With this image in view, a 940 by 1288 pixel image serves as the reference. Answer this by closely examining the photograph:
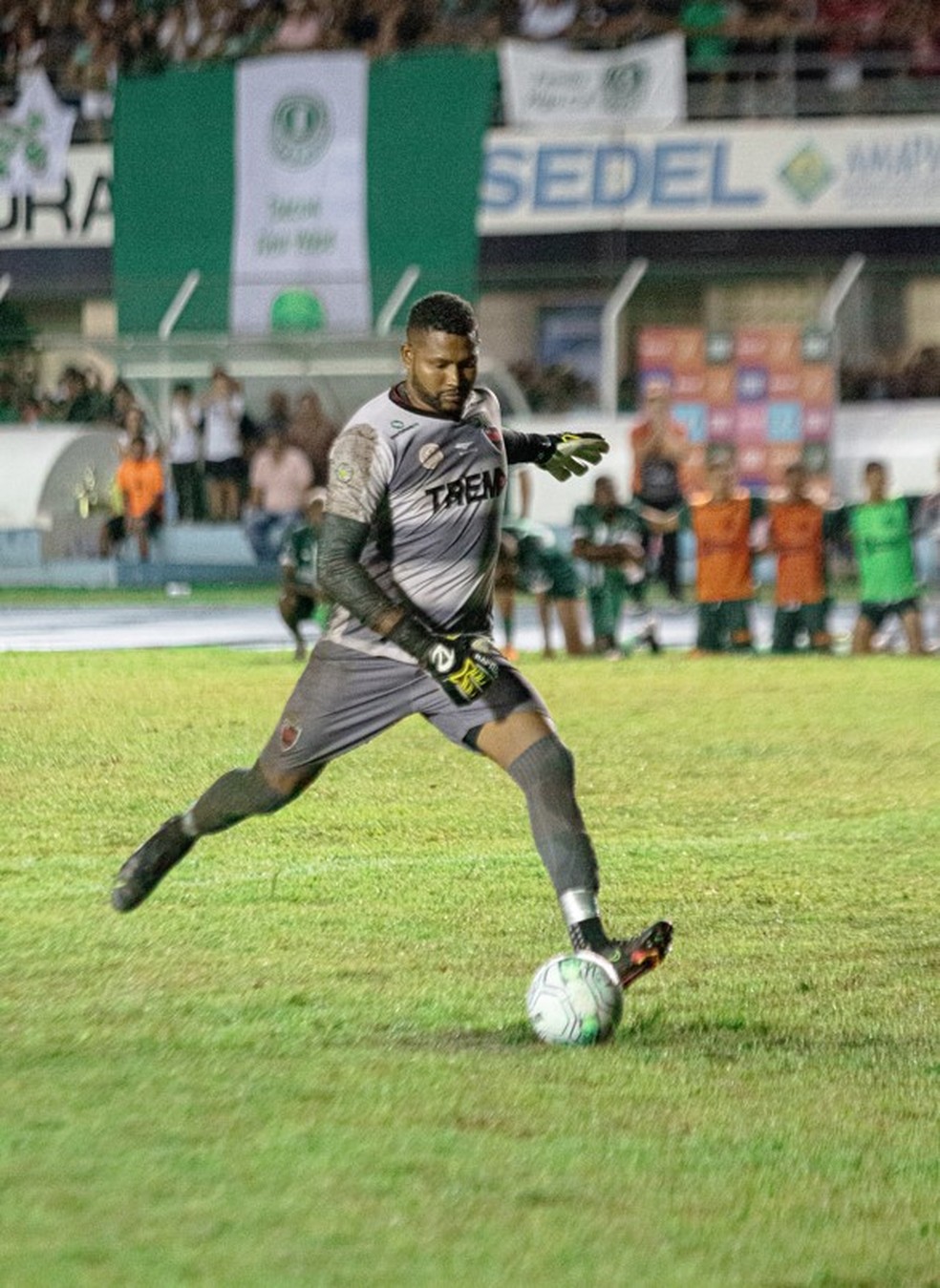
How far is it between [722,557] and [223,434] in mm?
9214

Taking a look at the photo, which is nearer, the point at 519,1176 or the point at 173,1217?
the point at 173,1217

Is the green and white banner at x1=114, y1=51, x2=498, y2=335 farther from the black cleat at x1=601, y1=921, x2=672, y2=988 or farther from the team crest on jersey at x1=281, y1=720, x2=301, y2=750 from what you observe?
the black cleat at x1=601, y1=921, x2=672, y2=988

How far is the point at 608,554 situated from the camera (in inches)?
A: 748

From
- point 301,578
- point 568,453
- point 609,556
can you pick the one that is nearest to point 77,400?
point 301,578

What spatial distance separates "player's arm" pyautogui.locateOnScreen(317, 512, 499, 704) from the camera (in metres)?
5.83

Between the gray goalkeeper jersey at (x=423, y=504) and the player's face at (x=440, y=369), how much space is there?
0.05m

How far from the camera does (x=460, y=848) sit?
8.99 m

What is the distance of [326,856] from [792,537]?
11.5 m

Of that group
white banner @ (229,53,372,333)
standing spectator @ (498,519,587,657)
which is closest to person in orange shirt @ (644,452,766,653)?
standing spectator @ (498,519,587,657)

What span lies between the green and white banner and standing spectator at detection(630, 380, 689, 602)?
307 cm

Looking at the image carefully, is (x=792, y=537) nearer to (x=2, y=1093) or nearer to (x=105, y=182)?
(x=105, y=182)

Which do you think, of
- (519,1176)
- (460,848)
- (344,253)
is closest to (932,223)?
(344,253)

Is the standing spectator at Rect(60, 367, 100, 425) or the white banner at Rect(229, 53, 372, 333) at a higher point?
the white banner at Rect(229, 53, 372, 333)

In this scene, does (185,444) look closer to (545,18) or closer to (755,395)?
(755,395)
